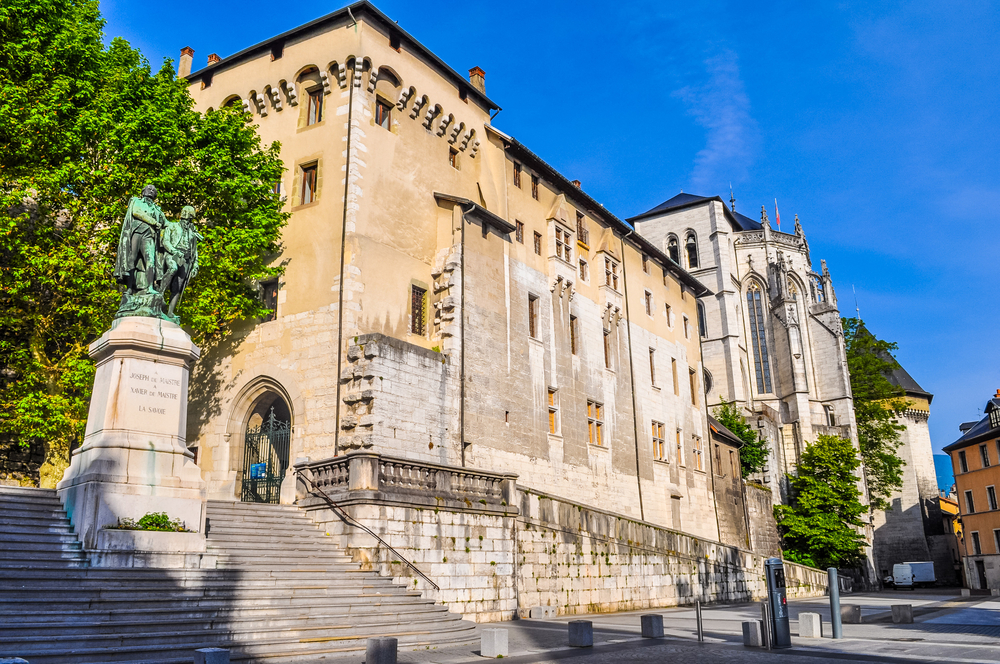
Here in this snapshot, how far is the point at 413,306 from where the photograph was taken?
986 inches

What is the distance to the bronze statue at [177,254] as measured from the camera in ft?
49.0

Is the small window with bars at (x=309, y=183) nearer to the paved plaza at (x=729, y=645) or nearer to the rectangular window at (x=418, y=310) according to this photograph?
the rectangular window at (x=418, y=310)

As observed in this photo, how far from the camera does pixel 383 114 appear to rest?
25359 millimetres

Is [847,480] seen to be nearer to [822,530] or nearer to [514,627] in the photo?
[822,530]

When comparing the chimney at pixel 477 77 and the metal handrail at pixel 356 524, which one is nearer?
the metal handrail at pixel 356 524

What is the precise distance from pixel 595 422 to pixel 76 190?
72.2 ft

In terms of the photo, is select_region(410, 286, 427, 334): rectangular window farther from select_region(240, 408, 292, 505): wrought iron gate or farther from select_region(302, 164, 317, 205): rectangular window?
select_region(240, 408, 292, 505): wrought iron gate

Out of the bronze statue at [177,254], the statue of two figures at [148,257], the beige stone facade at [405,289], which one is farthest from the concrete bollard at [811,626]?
the bronze statue at [177,254]

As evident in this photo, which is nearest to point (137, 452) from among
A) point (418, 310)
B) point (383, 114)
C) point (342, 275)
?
point (342, 275)

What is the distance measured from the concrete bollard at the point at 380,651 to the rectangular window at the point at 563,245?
80.2ft

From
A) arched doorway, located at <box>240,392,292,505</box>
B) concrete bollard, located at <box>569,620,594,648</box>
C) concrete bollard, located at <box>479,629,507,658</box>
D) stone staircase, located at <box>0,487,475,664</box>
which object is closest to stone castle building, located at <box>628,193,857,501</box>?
arched doorway, located at <box>240,392,292,505</box>

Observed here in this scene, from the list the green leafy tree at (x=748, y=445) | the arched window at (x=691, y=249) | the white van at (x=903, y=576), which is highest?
the arched window at (x=691, y=249)

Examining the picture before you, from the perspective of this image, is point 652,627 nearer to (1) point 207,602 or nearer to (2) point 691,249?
(1) point 207,602

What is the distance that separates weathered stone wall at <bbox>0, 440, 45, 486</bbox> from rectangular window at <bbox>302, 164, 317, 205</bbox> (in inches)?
453
